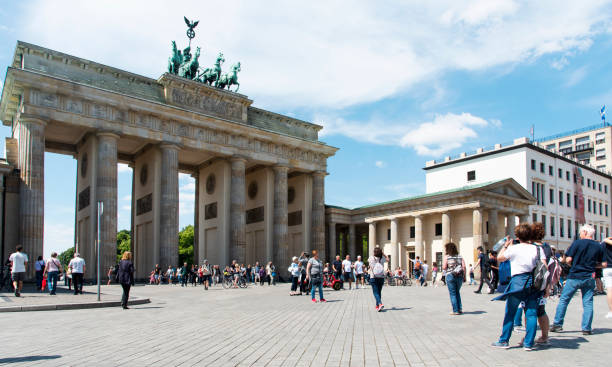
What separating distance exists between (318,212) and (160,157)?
54.2 ft

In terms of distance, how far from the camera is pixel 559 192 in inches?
2510

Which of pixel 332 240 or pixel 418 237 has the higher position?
pixel 418 237

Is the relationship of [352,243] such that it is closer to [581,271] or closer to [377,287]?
[377,287]

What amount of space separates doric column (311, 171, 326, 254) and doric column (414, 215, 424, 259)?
28.5 feet

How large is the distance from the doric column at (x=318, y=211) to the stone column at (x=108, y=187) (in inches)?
772

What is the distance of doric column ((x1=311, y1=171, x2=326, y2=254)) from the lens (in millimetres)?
48594

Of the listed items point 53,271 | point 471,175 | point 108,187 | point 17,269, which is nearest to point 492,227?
point 471,175

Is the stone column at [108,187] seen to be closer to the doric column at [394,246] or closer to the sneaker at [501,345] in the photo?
the doric column at [394,246]

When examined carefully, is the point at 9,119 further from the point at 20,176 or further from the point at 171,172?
the point at 171,172

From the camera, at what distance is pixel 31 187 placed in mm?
31062

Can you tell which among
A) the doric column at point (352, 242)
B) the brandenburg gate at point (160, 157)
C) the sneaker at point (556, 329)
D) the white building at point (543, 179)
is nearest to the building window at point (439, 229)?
the doric column at point (352, 242)

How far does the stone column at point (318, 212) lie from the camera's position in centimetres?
4858

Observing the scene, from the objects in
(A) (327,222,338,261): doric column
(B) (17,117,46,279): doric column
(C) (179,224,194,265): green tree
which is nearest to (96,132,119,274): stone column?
(B) (17,117,46,279): doric column

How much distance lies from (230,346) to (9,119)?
121 feet
